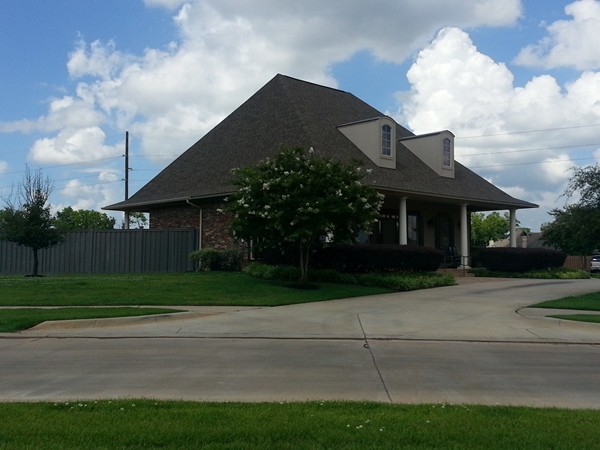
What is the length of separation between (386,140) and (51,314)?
16925 millimetres

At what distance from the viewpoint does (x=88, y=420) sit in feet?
18.3

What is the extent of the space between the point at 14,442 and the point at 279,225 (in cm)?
1360

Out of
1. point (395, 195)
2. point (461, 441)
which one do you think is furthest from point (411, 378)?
point (395, 195)

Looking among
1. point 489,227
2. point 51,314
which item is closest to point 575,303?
point 51,314

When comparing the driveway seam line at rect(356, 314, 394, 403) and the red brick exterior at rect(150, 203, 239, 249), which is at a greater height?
the red brick exterior at rect(150, 203, 239, 249)

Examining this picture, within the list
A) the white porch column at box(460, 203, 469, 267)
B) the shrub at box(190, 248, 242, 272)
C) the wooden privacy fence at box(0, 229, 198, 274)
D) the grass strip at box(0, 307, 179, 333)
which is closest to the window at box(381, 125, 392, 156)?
the white porch column at box(460, 203, 469, 267)

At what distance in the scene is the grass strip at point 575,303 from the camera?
627 inches

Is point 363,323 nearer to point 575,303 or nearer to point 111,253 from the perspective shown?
point 575,303

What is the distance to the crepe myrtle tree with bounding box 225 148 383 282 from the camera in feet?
59.9

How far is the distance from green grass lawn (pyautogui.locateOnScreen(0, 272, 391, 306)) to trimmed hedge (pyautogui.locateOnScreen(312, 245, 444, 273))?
6.17 ft

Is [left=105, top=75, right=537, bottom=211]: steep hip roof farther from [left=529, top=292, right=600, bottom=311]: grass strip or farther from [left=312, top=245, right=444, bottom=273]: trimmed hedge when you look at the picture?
[left=529, top=292, right=600, bottom=311]: grass strip

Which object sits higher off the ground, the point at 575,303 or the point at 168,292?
the point at 168,292

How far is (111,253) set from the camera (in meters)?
26.9

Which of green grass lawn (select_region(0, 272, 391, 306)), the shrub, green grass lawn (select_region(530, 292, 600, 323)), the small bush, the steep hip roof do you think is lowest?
green grass lawn (select_region(530, 292, 600, 323))
